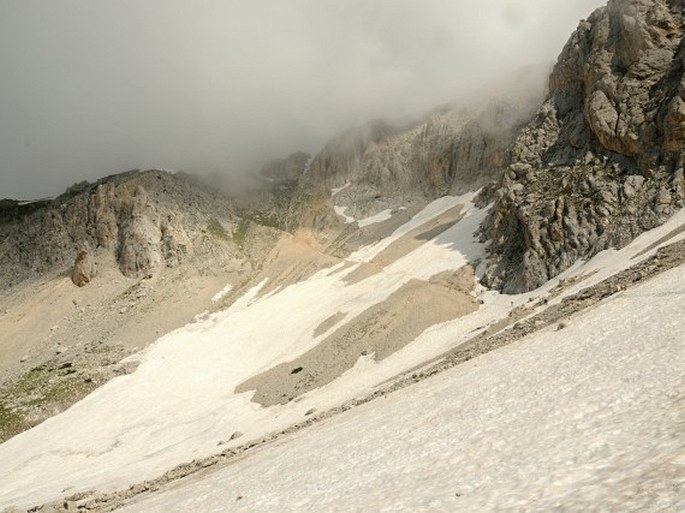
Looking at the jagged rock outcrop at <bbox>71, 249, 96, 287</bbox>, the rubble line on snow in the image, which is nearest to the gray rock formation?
the jagged rock outcrop at <bbox>71, 249, 96, 287</bbox>

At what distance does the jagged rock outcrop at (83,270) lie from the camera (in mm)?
106688

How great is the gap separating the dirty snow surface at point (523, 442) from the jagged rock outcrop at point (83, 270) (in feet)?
305

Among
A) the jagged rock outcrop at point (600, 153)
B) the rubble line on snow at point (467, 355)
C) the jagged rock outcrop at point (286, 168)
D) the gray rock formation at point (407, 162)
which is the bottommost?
the rubble line on snow at point (467, 355)

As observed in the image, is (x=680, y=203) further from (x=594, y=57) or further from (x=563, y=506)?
(x=563, y=506)

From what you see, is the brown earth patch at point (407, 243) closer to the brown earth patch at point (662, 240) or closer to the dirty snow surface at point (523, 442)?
the brown earth patch at point (662, 240)

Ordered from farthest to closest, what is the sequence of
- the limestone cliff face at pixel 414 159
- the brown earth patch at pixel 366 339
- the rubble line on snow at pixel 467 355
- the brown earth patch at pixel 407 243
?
the limestone cliff face at pixel 414 159 → the brown earth patch at pixel 407 243 → the brown earth patch at pixel 366 339 → the rubble line on snow at pixel 467 355

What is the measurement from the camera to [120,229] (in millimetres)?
118375

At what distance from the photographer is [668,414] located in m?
10.6

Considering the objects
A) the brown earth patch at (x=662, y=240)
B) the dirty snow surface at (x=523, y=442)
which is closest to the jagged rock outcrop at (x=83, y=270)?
the dirty snow surface at (x=523, y=442)

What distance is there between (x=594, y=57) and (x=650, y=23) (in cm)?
683

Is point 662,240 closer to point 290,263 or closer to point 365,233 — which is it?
point 290,263

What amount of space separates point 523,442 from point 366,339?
4283 centimetres

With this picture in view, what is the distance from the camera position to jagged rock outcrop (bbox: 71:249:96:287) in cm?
10669

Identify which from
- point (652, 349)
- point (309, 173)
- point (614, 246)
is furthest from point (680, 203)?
point (309, 173)
